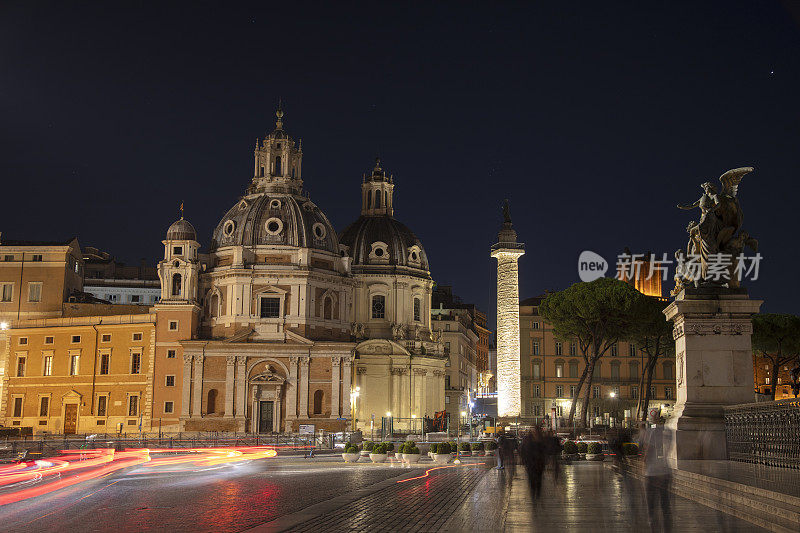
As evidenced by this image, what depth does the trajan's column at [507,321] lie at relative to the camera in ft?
242

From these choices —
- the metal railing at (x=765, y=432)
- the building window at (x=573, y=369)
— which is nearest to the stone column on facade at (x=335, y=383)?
the building window at (x=573, y=369)

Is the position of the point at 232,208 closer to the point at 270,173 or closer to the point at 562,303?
the point at 270,173

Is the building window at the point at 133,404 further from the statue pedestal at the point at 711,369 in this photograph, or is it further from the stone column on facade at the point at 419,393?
the statue pedestal at the point at 711,369

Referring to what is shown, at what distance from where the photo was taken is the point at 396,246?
8994cm

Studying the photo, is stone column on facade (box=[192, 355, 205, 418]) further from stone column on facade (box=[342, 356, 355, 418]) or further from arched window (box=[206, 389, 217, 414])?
stone column on facade (box=[342, 356, 355, 418])

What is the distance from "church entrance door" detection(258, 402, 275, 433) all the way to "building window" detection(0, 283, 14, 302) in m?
23.6

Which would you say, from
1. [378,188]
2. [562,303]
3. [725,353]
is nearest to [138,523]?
[725,353]

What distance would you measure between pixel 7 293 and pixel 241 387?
22.2m

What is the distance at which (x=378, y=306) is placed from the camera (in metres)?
87.9

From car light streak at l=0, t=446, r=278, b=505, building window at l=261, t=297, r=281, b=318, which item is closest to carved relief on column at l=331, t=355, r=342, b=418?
building window at l=261, t=297, r=281, b=318

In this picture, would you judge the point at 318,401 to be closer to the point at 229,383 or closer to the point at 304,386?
the point at 304,386

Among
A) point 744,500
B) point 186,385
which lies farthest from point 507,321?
point 744,500

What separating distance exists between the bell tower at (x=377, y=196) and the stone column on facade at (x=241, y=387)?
91.2ft

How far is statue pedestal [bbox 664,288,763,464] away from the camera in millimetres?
17609
